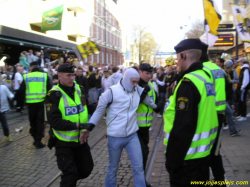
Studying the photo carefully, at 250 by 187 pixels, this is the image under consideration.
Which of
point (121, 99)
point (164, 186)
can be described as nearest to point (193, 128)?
point (121, 99)

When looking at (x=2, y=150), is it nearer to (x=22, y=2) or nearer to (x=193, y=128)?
(x=193, y=128)

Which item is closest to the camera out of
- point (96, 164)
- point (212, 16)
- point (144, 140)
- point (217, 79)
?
point (144, 140)

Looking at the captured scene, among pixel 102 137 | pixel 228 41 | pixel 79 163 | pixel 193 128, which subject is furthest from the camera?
pixel 228 41

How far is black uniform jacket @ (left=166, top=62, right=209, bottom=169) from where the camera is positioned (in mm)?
2174

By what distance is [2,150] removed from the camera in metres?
5.99

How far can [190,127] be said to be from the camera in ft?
7.16

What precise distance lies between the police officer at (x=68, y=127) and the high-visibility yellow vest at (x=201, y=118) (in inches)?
52.5

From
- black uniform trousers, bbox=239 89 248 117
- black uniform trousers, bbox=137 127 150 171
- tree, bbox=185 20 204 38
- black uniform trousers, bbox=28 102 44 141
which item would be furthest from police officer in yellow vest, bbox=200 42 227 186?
tree, bbox=185 20 204 38

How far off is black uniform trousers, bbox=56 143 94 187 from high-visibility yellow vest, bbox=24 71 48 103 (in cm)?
322

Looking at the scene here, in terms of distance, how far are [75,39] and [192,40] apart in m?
28.9

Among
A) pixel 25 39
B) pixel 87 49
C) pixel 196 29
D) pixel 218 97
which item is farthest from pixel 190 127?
pixel 196 29

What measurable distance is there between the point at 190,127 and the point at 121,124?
1398mm

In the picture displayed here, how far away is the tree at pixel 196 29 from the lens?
35.9m

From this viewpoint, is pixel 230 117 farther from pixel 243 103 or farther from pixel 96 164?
pixel 96 164
